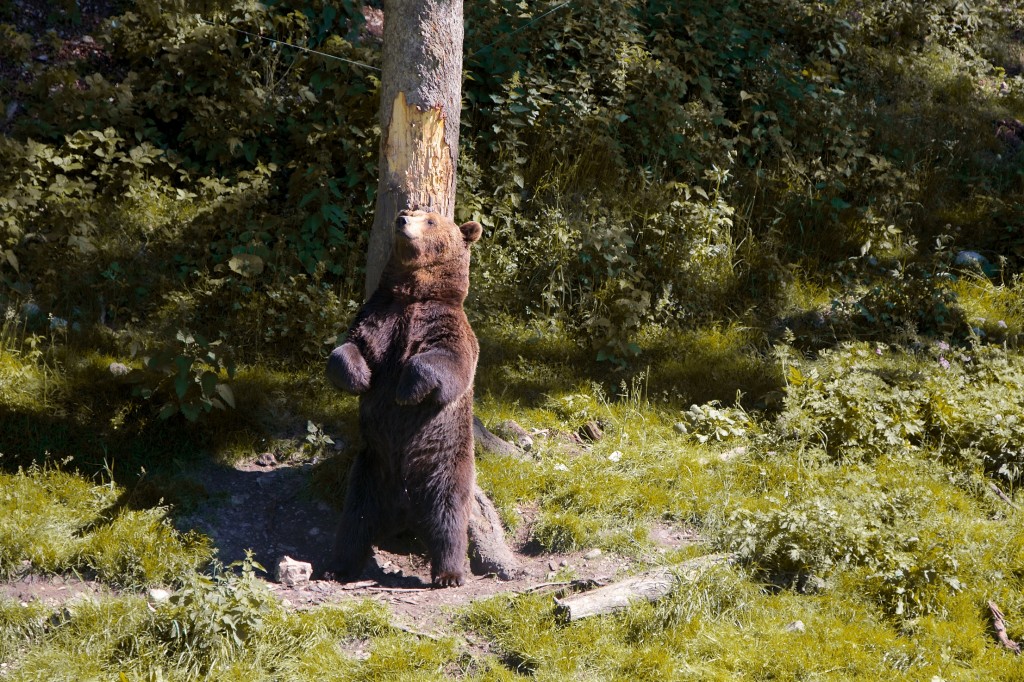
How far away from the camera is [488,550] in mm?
5805

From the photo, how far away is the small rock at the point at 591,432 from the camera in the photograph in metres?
7.12

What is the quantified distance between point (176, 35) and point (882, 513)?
7185 mm

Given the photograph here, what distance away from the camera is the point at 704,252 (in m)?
8.59

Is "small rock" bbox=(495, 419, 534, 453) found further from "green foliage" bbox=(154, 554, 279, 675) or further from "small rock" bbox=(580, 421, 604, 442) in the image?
"green foliage" bbox=(154, 554, 279, 675)

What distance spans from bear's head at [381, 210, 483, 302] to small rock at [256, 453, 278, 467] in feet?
5.80

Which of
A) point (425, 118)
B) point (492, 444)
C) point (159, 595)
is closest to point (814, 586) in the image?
point (492, 444)

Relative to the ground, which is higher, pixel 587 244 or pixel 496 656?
pixel 587 244

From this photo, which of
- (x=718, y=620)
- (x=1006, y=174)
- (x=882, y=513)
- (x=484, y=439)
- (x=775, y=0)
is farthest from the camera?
(x=775, y=0)

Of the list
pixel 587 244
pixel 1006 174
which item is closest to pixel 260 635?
pixel 587 244

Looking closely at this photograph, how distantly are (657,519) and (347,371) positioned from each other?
224 centimetres

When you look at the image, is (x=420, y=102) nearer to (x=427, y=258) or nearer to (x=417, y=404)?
(x=427, y=258)

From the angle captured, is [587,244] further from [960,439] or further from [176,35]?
[176,35]

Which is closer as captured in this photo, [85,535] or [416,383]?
[416,383]

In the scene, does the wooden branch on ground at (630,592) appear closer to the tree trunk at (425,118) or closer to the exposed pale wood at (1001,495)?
the tree trunk at (425,118)
